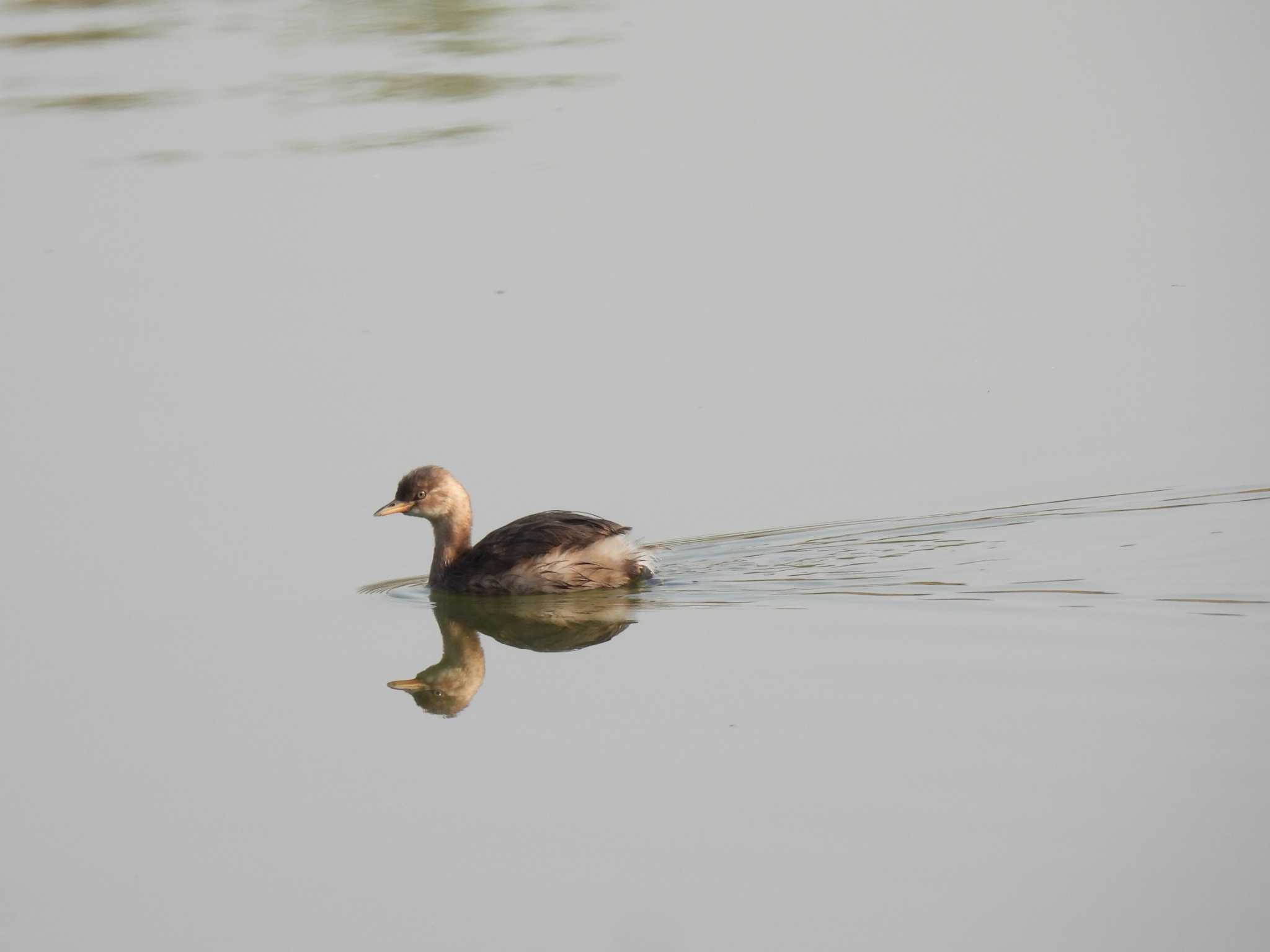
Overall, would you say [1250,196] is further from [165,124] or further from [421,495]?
[165,124]

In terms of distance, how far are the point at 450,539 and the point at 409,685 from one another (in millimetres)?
1592

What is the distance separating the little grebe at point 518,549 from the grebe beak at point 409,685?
1.14 m

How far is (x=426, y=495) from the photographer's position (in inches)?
386

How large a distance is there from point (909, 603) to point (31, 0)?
668 inches

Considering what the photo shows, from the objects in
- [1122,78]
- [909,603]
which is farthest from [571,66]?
[909,603]

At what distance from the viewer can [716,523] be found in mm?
9703

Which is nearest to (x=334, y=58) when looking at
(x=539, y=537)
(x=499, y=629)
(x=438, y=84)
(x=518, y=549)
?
(x=438, y=84)

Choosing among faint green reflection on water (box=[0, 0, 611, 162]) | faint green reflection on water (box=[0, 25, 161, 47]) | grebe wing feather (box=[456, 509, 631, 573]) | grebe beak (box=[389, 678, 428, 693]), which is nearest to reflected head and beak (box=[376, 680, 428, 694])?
grebe beak (box=[389, 678, 428, 693])

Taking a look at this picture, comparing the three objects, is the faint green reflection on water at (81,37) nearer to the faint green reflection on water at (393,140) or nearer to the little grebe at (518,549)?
the faint green reflection on water at (393,140)

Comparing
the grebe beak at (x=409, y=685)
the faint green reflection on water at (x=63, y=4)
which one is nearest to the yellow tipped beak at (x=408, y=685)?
the grebe beak at (x=409, y=685)

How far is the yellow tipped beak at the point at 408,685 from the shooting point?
27.7ft

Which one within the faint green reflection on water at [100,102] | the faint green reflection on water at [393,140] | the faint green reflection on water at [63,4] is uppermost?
the faint green reflection on water at [63,4]

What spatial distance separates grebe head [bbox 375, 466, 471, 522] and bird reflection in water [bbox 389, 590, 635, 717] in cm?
42

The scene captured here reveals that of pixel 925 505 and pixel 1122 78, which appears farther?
pixel 1122 78
